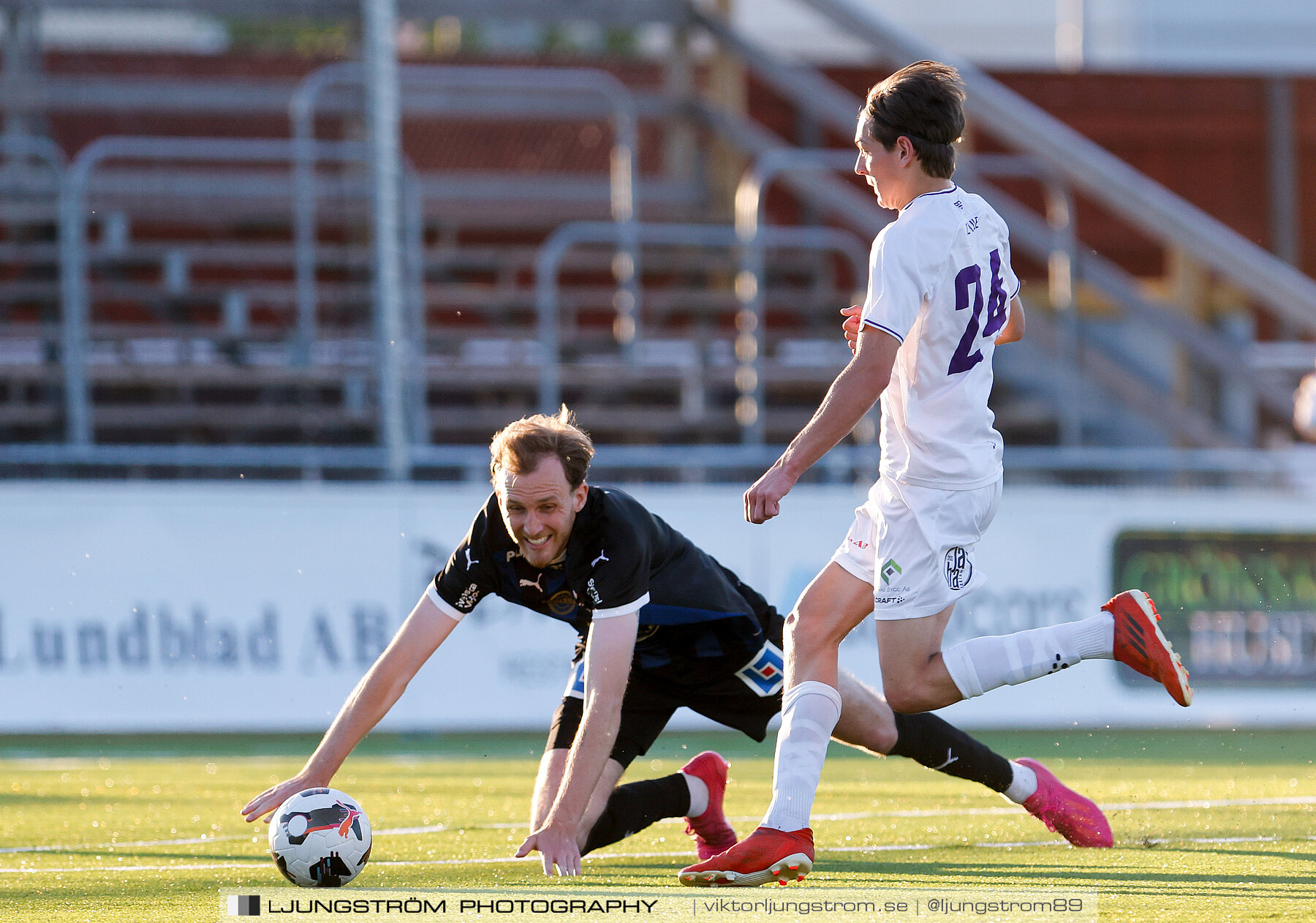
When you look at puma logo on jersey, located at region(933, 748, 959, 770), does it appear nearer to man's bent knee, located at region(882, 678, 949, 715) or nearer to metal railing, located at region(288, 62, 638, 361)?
man's bent knee, located at region(882, 678, 949, 715)

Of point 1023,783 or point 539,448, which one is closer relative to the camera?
point 539,448

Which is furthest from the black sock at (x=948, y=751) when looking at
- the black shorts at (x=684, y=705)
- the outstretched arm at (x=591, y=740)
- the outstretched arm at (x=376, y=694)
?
the outstretched arm at (x=376, y=694)

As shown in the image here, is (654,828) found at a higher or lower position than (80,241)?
lower

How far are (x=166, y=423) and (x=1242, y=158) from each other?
11.4m

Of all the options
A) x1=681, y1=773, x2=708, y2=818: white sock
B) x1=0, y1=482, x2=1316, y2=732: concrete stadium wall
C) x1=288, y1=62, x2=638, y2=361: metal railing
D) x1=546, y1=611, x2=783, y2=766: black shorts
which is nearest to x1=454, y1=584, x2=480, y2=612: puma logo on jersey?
x1=546, y1=611, x2=783, y2=766: black shorts

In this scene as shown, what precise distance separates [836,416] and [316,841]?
5.16 ft

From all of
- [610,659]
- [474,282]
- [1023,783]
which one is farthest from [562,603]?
[474,282]

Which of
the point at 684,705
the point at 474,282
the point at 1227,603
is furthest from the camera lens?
the point at 474,282

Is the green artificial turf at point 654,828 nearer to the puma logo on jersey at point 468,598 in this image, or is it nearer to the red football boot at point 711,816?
the red football boot at point 711,816

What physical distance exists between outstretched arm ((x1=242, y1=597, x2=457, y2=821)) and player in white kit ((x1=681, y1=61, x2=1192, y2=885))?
34.4 inches

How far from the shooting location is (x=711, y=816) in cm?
517

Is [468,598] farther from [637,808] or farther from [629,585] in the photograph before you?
[637,808]

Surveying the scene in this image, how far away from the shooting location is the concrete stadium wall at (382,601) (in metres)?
9.68

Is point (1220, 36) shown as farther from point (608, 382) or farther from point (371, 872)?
point (371, 872)
